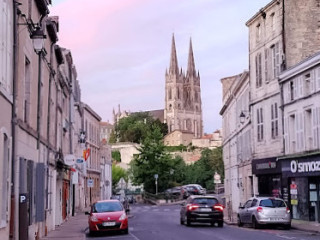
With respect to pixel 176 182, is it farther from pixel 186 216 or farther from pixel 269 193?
pixel 186 216

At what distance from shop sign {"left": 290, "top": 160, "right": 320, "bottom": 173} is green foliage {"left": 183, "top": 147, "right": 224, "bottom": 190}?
5914 cm

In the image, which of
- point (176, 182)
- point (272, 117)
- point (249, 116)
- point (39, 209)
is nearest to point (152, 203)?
point (176, 182)

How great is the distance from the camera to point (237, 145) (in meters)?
48.2

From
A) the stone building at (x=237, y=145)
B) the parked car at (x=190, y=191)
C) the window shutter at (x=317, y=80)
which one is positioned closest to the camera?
the window shutter at (x=317, y=80)

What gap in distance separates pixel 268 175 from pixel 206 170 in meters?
58.3

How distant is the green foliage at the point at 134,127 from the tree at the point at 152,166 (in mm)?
77173

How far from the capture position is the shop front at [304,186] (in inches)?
1180

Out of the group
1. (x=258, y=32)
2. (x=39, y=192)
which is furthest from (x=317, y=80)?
(x=39, y=192)

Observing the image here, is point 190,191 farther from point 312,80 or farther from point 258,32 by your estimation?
point 312,80

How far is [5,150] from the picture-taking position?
50.1 ft

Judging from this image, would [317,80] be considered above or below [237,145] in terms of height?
above

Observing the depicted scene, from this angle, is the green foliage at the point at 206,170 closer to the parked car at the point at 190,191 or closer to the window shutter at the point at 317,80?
the parked car at the point at 190,191

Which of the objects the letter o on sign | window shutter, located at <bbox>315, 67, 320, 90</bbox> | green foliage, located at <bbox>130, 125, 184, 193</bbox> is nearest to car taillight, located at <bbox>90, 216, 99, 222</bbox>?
the letter o on sign

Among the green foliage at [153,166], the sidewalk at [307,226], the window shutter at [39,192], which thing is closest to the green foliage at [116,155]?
the green foliage at [153,166]
